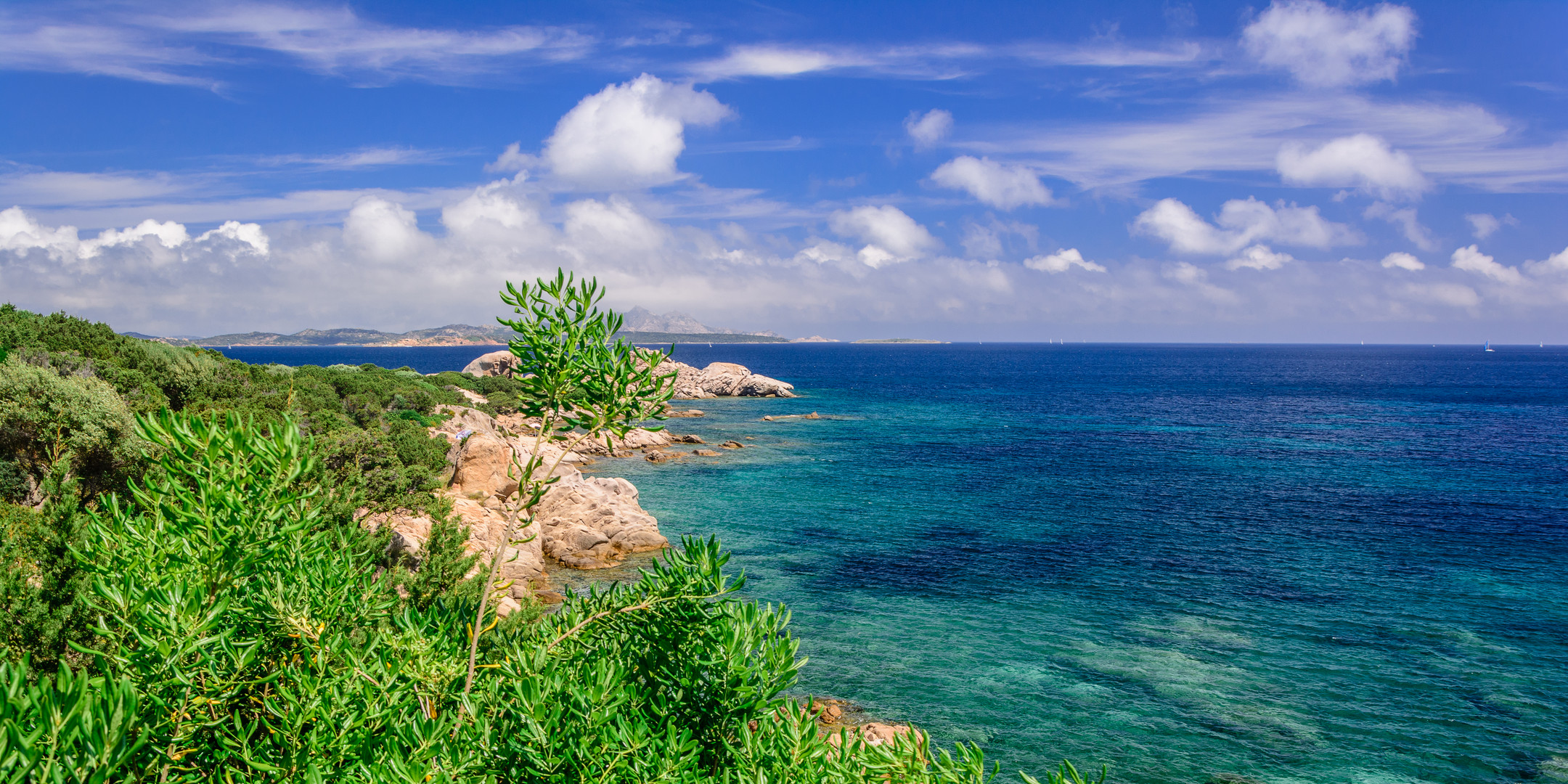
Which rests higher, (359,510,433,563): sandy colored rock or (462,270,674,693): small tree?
(462,270,674,693): small tree

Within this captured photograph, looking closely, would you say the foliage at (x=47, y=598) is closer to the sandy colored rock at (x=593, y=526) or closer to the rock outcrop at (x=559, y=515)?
the rock outcrop at (x=559, y=515)

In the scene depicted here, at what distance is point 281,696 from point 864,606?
78.9 ft

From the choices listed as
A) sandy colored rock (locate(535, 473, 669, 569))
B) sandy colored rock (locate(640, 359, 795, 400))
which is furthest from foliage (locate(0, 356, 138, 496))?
sandy colored rock (locate(640, 359, 795, 400))

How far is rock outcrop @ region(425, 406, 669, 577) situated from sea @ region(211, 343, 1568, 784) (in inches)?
133

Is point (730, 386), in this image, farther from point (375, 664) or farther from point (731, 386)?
point (375, 664)

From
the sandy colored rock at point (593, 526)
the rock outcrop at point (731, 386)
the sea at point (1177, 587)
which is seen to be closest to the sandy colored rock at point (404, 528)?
the sandy colored rock at point (593, 526)

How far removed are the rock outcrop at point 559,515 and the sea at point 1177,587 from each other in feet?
11.1

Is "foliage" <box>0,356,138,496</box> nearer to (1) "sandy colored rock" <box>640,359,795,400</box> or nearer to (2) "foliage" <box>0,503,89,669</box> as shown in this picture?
(2) "foliage" <box>0,503,89,669</box>

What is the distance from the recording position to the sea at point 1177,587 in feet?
66.0

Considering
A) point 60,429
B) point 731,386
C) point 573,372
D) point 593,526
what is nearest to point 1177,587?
point 593,526

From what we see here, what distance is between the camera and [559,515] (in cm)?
3509

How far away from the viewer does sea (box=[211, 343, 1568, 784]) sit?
Answer: 20.1 m

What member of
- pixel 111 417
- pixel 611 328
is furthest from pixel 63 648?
pixel 111 417

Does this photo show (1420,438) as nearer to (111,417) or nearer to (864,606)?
(864,606)
